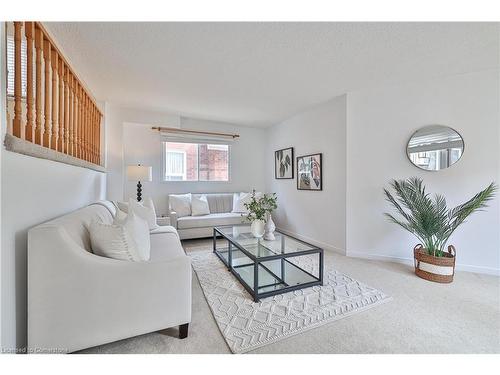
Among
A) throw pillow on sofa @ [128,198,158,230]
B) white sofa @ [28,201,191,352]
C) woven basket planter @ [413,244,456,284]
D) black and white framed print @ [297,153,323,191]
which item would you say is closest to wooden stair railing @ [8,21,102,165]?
white sofa @ [28,201,191,352]

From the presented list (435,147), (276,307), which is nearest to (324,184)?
(435,147)

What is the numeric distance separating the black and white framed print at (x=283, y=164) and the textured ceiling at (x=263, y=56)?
4.21 feet

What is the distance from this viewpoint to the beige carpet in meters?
1.33

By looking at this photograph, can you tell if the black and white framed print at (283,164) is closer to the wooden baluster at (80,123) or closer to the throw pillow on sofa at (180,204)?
the throw pillow on sofa at (180,204)

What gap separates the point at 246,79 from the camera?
262cm

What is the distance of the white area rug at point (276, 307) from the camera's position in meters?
1.45

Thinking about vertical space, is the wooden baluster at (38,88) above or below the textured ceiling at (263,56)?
below

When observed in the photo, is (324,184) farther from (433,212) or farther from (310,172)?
(433,212)

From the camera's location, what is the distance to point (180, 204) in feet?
12.7

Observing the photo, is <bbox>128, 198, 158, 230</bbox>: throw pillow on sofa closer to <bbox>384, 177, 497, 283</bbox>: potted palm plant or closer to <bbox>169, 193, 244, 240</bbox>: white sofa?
<bbox>169, 193, 244, 240</bbox>: white sofa

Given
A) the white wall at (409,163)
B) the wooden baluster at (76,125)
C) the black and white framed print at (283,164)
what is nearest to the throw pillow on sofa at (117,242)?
the wooden baluster at (76,125)

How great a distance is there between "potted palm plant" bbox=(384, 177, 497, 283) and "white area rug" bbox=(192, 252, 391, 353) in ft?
2.54

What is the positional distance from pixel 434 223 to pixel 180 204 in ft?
11.7
